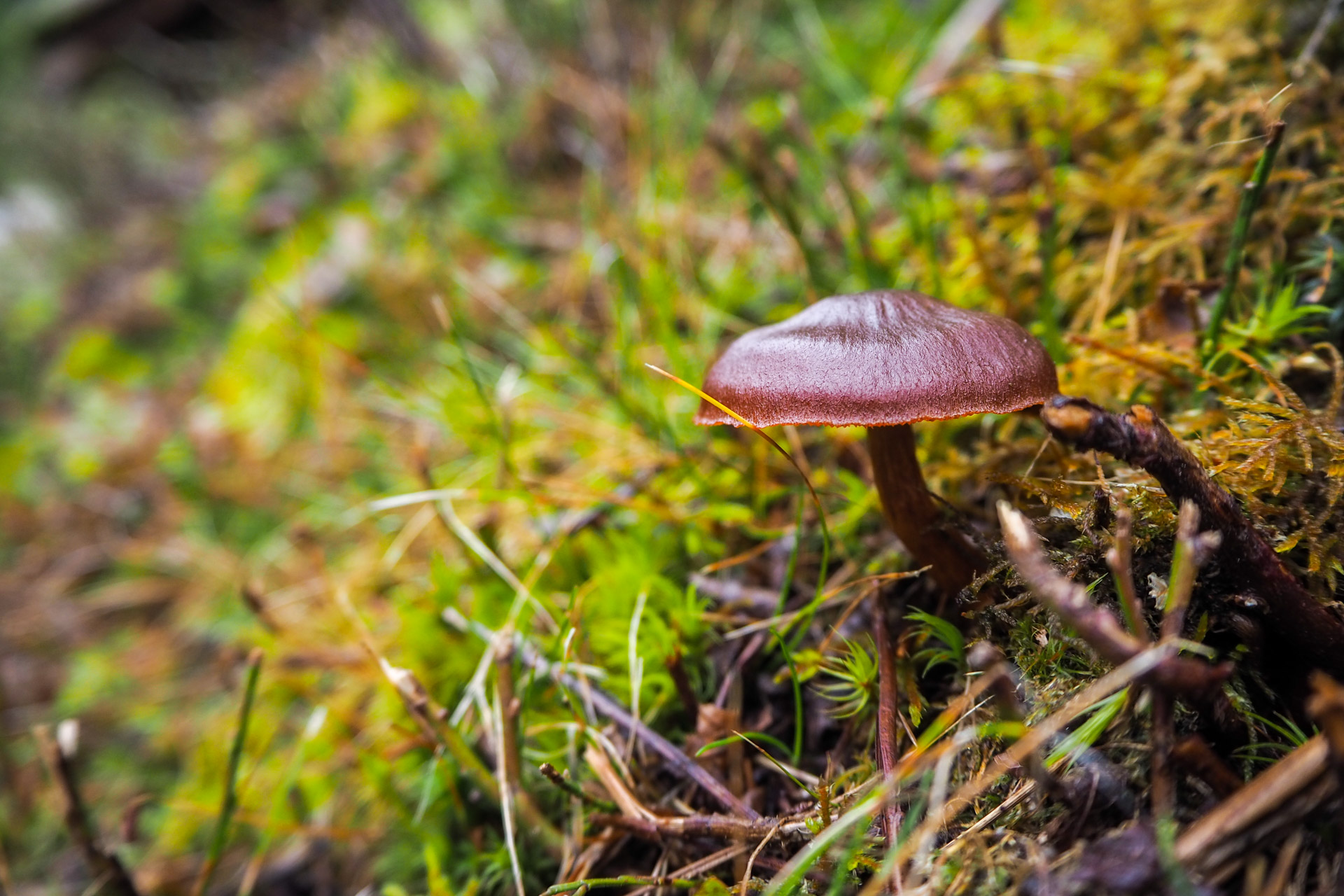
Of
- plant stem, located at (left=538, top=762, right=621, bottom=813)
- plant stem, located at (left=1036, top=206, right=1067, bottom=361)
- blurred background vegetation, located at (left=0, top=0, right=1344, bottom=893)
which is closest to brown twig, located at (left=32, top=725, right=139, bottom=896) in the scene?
blurred background vegetation, located at (left=0, top=0, right=1344, bottom=893)

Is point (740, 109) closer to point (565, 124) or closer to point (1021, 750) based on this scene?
point (565, 124)

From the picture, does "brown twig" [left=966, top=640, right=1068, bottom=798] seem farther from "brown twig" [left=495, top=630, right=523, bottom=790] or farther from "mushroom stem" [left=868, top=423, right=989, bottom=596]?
"brown twig" [left=495, top=630, right=523, bottom=790]

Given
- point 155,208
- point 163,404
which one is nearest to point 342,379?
point 163,404

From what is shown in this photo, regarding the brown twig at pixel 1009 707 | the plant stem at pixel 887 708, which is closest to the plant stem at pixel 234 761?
the plant stem at pixel 887 708

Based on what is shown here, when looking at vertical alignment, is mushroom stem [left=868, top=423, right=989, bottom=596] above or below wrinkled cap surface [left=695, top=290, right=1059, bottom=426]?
below

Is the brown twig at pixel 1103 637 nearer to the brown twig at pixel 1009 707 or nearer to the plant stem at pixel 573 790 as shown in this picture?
the brown twig at pixel 1009 707
